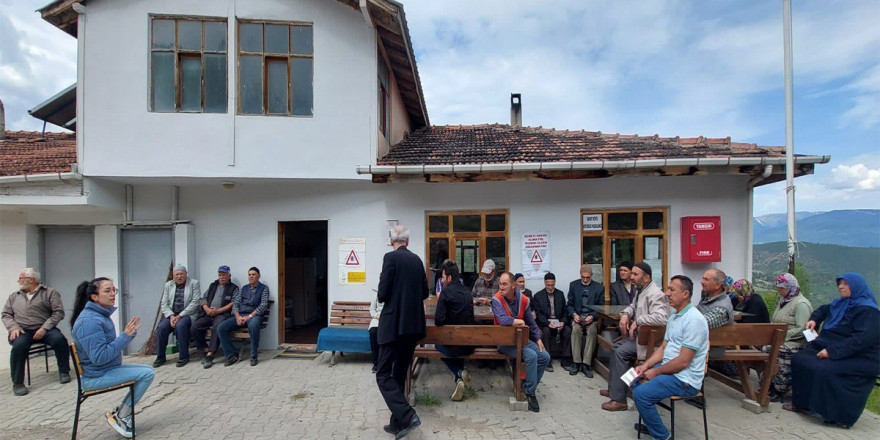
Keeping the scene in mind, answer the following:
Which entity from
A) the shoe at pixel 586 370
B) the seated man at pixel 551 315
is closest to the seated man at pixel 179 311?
the seated man at pixel 551 315

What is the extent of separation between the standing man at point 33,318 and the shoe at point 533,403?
6.18 meters

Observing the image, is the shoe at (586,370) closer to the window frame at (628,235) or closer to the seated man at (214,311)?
the window frame at (628,235)

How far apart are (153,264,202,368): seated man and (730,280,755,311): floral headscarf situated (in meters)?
8.00

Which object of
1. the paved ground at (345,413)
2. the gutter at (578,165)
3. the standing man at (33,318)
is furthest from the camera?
the gutter at (578,165)

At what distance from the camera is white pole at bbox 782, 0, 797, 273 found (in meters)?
5.41

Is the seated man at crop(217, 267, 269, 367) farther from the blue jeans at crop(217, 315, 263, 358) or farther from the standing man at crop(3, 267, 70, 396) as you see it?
the standing man at crop(3, 267, 70, 396)

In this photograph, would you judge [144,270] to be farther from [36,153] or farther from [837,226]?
[837,226]

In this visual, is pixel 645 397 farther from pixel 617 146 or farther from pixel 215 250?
pixel 215 250

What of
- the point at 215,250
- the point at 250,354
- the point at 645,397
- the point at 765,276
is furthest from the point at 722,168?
the point at 215,250

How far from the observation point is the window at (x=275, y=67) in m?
6.20

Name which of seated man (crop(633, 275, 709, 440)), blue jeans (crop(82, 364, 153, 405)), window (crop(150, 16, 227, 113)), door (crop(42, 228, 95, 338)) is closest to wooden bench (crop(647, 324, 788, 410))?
seated man (crop(633, 275, 709, 440))

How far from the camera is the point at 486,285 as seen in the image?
5730mm

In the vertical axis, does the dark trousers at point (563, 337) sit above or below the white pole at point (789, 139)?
below

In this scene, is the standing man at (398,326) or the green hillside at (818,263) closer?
the standing man at (398,326)
